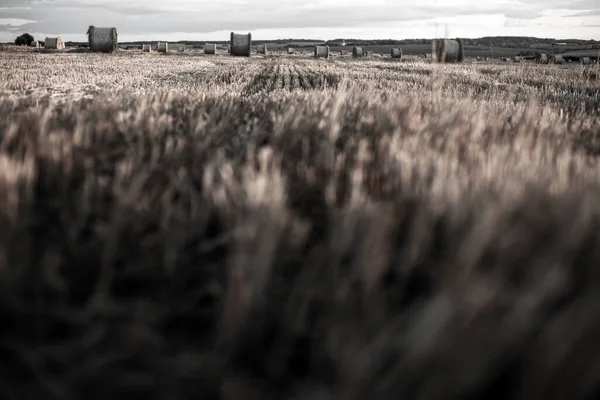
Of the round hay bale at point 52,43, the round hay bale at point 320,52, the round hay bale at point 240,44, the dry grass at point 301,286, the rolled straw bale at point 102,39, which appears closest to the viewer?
the dry grass at point 301,286

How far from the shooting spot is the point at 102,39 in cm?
2903

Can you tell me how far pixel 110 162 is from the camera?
148 centimetres

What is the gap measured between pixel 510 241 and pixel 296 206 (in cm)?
57

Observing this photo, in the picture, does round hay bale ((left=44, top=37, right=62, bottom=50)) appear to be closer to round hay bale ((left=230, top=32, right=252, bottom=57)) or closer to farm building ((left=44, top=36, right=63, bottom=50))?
farm building ((left=44, top=36, right=63, bottom=50))

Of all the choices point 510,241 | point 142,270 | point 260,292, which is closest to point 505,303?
point 510,241

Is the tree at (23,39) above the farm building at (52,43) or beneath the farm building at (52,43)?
above

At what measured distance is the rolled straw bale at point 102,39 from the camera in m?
28.9

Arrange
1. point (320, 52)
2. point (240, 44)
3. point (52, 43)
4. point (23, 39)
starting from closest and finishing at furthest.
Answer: point (240, 44) → point (320, 52) → point (52, 43) → point (23, 39)

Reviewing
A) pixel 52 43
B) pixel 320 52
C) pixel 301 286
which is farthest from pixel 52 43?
pixel 301 286

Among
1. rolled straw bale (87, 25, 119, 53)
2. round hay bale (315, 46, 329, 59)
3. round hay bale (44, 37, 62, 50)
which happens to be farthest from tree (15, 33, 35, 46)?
round hay bale (315, 46, 329, 59)

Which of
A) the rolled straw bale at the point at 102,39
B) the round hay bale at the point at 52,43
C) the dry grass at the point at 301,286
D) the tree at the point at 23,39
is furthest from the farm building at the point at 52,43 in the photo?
the dry grass at the point at 301,286

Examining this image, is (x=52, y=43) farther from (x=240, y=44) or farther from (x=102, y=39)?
(x=240, y=44)

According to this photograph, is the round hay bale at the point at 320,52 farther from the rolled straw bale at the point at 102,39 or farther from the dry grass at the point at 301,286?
the dry grass at the point at 301,286

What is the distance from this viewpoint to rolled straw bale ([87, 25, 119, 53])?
1139 inches
